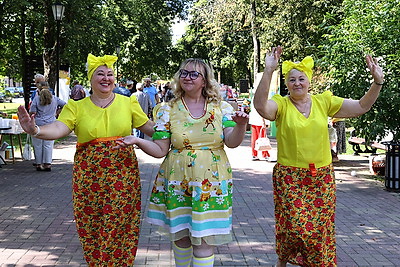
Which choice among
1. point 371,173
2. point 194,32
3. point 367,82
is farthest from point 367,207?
point 194,32

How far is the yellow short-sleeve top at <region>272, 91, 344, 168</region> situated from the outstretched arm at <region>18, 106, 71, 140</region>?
173cm

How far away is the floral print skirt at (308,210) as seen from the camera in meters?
4.29

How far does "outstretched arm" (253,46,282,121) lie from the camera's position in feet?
13.5

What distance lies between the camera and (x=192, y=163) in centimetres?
400

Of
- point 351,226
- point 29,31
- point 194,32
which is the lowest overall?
point 351,226

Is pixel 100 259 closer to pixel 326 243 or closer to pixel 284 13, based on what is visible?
pixel 326 243

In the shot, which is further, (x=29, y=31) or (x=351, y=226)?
(x=29, y=31)

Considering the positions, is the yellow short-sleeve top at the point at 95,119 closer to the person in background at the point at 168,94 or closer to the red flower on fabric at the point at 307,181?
the person in background at the point at 168,94

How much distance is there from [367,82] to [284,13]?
16186 millimetres

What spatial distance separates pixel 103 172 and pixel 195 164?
722 mm

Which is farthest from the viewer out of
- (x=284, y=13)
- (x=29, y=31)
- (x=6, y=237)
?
(x=29, y=31)

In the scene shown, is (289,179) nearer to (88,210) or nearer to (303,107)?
(303,107)

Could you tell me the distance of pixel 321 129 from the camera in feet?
14.4

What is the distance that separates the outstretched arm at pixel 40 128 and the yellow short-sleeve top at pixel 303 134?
5.67 ft
